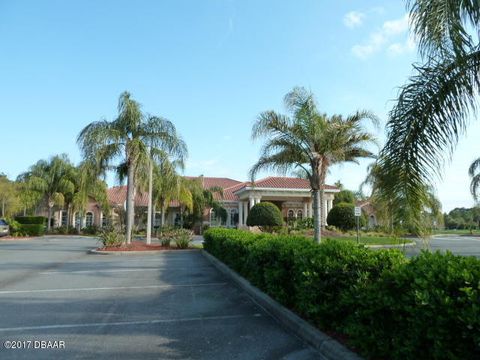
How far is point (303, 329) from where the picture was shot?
5.25 m

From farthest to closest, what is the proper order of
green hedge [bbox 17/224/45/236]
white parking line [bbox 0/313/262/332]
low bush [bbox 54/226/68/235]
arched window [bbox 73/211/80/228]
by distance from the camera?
1. arched window [bbox 73/211/80/228]
2. low bush [bbox 54/226/68/235]
3. green hedge [bbox 17/224/45/236]
4. white parking line [bbox 0/313/262/332]

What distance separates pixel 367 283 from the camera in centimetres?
456

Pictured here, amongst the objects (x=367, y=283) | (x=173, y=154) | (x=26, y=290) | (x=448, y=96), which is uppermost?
(x=173, y=154)

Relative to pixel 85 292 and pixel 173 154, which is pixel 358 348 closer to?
pixel 85 292

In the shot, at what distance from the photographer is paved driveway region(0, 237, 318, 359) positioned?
4.81 meters

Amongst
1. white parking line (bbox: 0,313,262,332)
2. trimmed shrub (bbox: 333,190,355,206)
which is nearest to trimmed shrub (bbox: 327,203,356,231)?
trimmed shrub (bbox: 333,190,355,206)

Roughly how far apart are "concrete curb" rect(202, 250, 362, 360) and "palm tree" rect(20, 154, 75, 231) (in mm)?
37603

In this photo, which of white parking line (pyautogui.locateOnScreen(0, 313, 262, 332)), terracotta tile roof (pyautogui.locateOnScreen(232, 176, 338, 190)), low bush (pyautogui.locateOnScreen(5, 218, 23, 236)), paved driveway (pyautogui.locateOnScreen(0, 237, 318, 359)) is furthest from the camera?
terracotta tile roof (pyautogui.locateOnScreen(232, 176, 338, 190))

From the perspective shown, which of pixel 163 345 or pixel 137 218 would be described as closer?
pixel 163 345

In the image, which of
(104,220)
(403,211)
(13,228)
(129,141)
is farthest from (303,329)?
(104,220)

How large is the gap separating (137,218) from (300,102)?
36.8 metres

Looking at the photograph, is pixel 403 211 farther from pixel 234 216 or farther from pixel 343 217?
pixel 234 216

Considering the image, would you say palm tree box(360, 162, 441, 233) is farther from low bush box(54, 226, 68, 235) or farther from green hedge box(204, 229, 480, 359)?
low bush box(54, 226, 68, 235)

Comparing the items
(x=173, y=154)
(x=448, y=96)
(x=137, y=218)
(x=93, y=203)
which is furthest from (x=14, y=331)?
(x=93, y=203)
